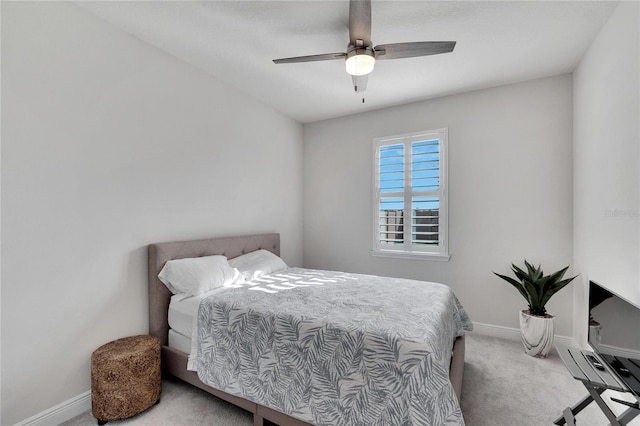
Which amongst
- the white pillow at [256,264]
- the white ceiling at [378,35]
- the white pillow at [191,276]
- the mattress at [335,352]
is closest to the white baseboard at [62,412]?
the mattress at [335,352]

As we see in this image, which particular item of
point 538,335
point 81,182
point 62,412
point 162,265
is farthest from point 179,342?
point 538,335

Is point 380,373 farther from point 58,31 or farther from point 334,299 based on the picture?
point 58,31

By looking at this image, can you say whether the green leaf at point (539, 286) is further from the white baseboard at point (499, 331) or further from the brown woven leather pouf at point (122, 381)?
the brown woven leather pouf at point (122, 381)

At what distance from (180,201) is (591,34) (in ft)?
11.9

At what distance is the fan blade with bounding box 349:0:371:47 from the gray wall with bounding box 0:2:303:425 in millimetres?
1703

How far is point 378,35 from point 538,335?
2.98m

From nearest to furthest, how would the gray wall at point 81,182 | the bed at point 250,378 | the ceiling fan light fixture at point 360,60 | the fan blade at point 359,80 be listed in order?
the bed at point 250,378, the gray wall at point 81,182, the ceiling fan light fixture at point 360,60, the fan blade at point 359,80

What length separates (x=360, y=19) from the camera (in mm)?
1718

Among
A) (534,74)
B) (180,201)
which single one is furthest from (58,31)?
(534,74)

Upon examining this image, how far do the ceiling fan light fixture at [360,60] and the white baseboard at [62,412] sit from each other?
2.86 m

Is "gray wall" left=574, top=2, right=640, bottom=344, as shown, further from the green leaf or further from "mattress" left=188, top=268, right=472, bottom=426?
"mattress" left=188, top=268, right=472, bottom=426

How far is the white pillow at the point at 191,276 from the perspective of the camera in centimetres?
227

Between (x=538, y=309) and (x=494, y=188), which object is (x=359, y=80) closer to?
(x=494, y=188)

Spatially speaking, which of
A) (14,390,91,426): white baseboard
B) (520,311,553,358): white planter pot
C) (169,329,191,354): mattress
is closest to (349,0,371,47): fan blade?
(169,329,191,354): mattress
